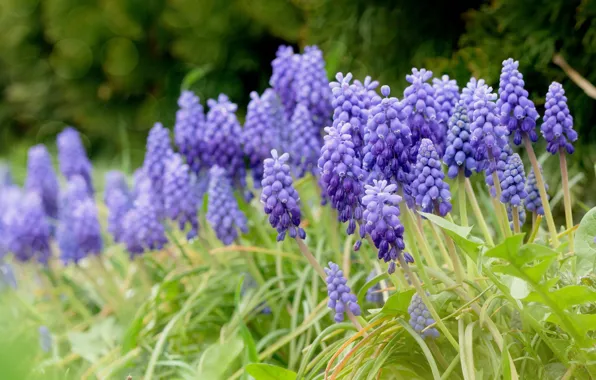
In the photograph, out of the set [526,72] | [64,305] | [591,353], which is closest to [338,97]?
[591,353]

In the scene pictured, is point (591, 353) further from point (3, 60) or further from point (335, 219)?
point (3, 60)

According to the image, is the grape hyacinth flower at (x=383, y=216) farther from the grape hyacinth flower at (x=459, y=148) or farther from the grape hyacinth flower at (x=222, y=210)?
the grape hyacinth flower at (x=222, y=210)

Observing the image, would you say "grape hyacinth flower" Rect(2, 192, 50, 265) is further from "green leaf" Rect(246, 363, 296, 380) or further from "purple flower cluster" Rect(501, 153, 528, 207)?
"purple flower cluster" Rect(501, 153, 528, 207)

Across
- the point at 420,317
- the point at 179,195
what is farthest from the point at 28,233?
the point at 420,317

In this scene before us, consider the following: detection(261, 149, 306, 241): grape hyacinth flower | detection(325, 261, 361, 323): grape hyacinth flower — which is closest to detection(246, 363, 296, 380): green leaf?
detection(325, 261, 361, 323): grape hyacinth flower

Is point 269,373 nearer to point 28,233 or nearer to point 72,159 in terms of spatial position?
point 28,233

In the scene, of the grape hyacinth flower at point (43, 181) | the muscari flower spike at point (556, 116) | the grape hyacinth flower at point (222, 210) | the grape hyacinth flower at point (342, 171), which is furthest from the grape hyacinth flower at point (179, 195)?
the grape hyacinth flower at point (43, 181)
